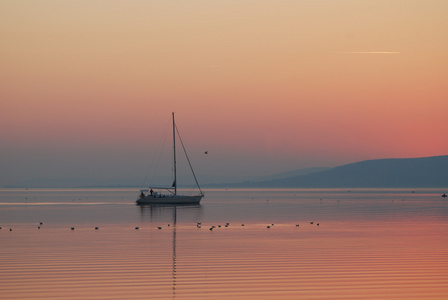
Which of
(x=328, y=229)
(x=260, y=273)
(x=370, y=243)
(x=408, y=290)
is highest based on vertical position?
(x=328, y=229)

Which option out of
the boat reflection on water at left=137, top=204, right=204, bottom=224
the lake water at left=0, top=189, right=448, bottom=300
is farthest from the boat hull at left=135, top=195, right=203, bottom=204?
the lake water at left=0, top=189, right=448, bottom=300

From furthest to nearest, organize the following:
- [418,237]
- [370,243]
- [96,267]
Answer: [418,237] < [370,243] < [96,267]

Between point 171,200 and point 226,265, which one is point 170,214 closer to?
point 171,200

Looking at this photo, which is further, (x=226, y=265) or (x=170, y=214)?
(x=170, y=214)

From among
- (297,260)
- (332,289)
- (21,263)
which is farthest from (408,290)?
(21,263)

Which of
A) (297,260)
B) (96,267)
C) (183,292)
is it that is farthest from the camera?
(297,260)

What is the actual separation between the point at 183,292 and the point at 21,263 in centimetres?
1174

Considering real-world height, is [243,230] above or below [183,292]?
above

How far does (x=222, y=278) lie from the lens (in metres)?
28.9

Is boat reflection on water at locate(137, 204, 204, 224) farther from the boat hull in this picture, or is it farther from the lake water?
the lake water

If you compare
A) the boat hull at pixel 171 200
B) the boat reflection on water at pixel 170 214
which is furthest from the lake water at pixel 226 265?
the boat hull at pixel 171 200

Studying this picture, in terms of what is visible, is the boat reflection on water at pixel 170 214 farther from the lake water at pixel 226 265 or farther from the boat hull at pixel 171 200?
the lake water at pixel 226 265

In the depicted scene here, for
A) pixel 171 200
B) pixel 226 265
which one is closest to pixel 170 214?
pixel 171 200

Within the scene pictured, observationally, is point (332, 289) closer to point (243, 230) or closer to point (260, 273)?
point (260, 273)
